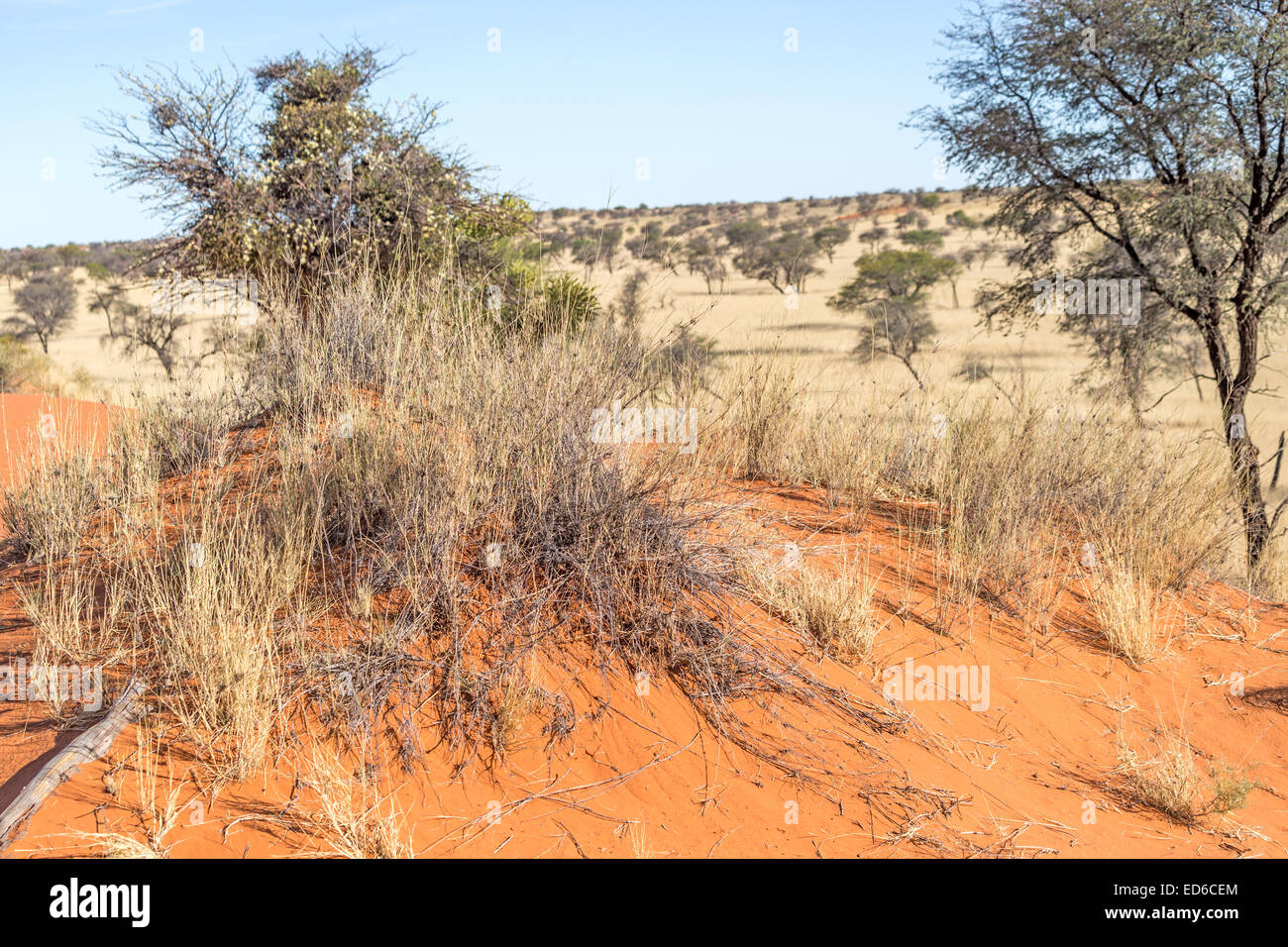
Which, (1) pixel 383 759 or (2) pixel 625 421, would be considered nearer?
(1) pixel 383 759

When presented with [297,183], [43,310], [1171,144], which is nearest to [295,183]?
[297,183]

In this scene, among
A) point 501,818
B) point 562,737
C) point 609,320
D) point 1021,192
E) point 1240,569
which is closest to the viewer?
point 501,818

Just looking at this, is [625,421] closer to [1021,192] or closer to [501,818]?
[501,818]

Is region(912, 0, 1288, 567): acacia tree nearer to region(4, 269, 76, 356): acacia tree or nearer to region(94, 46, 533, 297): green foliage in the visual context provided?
region(94, 46, 533, 297): green foliage

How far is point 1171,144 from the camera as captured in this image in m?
9.29

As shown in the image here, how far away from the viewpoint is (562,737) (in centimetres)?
358

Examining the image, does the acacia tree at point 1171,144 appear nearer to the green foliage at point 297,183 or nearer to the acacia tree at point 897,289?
the green foliage at point 297,183

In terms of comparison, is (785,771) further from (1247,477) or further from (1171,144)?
(1171,144)

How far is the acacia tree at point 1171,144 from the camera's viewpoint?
28.6 feet

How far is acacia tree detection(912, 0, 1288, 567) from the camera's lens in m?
8.73

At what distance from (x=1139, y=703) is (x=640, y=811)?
294cm

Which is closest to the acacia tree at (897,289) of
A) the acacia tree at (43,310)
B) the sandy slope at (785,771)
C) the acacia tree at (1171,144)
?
the acacia tree at (1171,144)

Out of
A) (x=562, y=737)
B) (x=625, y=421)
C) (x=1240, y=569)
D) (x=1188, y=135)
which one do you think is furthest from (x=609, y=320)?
(x=1188, y=135)
